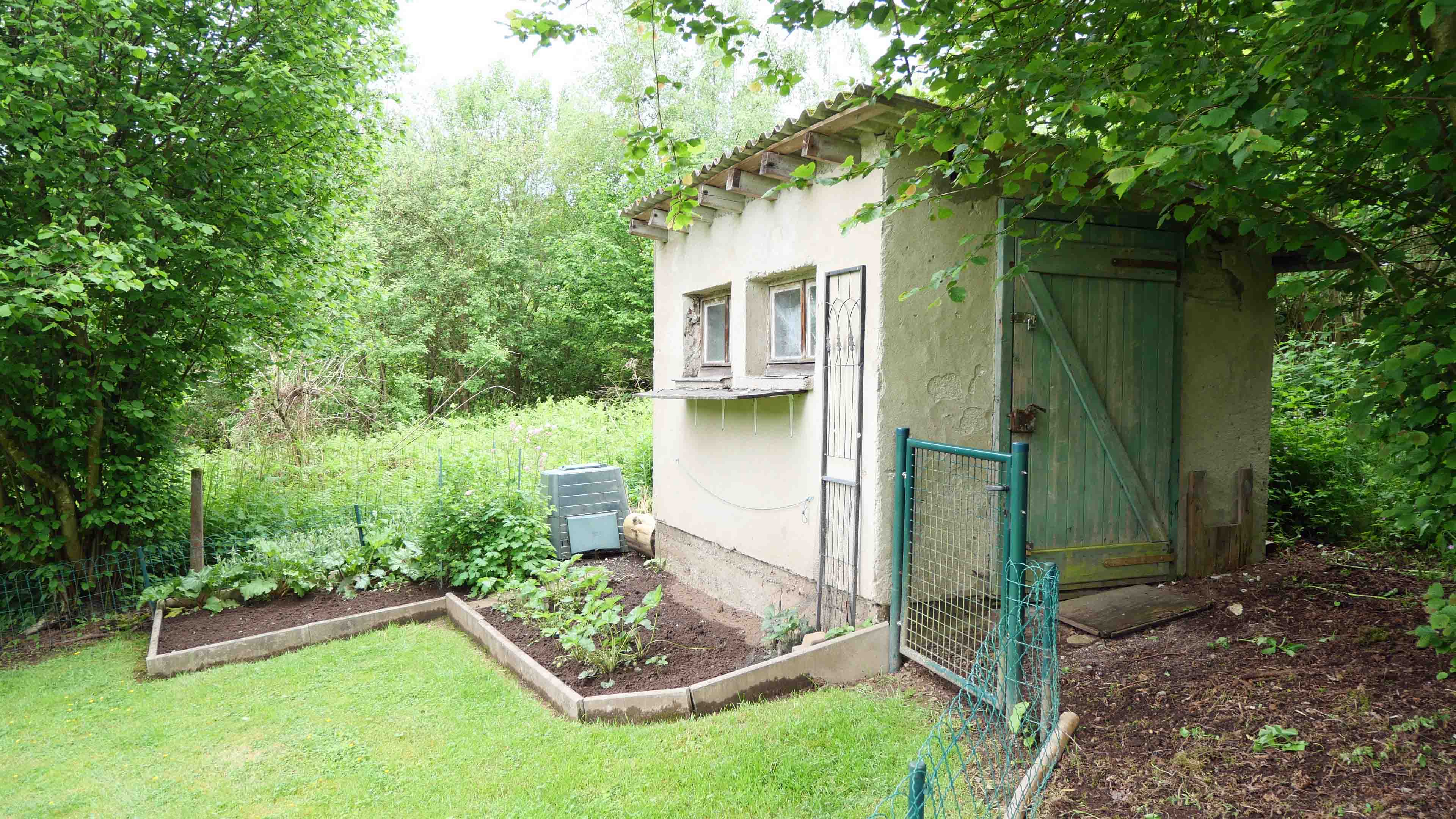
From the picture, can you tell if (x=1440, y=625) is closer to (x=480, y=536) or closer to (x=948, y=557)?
(x=948, y=557)

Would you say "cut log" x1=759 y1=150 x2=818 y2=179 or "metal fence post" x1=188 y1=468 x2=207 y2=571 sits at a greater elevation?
"cut log" x1=759 y1=150 x2=818 y2=179

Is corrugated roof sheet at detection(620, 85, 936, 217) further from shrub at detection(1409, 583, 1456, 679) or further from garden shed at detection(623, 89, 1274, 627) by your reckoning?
shrub at detection(1409, 583, 1456, 679)

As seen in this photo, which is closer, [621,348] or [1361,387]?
[1361,387]

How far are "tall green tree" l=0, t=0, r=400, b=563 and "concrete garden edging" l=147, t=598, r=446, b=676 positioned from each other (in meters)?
1.58

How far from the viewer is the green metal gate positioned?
9.93ft

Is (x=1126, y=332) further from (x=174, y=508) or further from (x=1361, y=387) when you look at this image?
(x=174, y=508)

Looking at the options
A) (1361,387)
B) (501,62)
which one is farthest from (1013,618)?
(501,62)

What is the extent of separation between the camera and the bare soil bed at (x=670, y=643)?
476cm

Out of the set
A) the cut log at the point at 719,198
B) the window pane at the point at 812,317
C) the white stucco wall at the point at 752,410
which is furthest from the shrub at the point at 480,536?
the cut log at the point at 719,198

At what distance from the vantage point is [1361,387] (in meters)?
3.45

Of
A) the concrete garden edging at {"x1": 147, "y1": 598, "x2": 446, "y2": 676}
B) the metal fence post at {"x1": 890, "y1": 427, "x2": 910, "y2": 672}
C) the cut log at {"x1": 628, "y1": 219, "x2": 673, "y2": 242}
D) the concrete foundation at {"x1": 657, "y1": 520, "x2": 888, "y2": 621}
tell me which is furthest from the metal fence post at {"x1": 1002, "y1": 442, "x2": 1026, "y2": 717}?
the concrete garden edging at {"x1": 147, "y1": 598, "x2": 446, "y2": 676}

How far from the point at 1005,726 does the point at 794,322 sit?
3440mm

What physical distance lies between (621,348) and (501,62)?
1069 cm

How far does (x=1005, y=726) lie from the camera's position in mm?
3465
